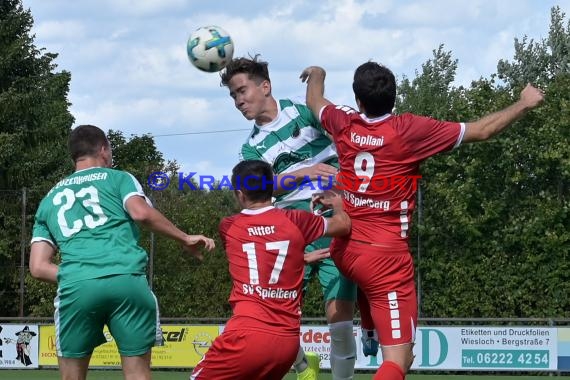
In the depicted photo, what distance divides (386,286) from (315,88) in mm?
1594

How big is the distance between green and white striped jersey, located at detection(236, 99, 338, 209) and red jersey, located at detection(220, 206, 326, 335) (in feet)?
6.59

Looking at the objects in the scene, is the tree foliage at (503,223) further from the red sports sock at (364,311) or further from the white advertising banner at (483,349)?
the red sports sock at (364,311)

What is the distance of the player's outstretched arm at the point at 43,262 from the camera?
7027 millimetres

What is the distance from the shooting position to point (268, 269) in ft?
20.7

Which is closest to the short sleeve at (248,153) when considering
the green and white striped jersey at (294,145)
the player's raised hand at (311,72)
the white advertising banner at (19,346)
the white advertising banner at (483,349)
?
the green and white striped jersey at (294,145)

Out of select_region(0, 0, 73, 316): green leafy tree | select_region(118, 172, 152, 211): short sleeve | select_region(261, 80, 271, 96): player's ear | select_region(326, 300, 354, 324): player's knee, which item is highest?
select_region(0, 0, 73, 316): green leafy tree

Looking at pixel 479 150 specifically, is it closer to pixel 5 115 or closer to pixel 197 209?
pixel 197 209

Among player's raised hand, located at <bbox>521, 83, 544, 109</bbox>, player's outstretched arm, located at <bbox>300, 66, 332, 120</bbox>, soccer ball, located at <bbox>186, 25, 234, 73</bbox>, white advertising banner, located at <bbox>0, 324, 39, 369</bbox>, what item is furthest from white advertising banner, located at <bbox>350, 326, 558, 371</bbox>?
player's raised hand, located at <bbox>521, 83, 544, 109</bbox>

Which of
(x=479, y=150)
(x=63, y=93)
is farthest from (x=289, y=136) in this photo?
(x=63, y=93)

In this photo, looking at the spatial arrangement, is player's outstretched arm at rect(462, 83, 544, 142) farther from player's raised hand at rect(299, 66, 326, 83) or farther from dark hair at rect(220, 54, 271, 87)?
dark hair at rect(220, 54, 271, 87)

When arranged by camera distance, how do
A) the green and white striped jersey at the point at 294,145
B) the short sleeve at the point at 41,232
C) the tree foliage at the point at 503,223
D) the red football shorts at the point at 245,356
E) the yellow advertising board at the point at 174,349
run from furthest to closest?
the tree foliage at the point at 503,223, the yellow advertising board at the point at 174,349, the green and white striped jersey at the point at 294,145, the short sleeve at the point at 41,232, the red football shorts at the point at 245,356

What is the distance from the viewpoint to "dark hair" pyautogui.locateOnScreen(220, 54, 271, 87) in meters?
8.60

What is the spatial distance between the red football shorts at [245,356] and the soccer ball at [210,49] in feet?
11.4

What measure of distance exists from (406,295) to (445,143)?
102 cm
